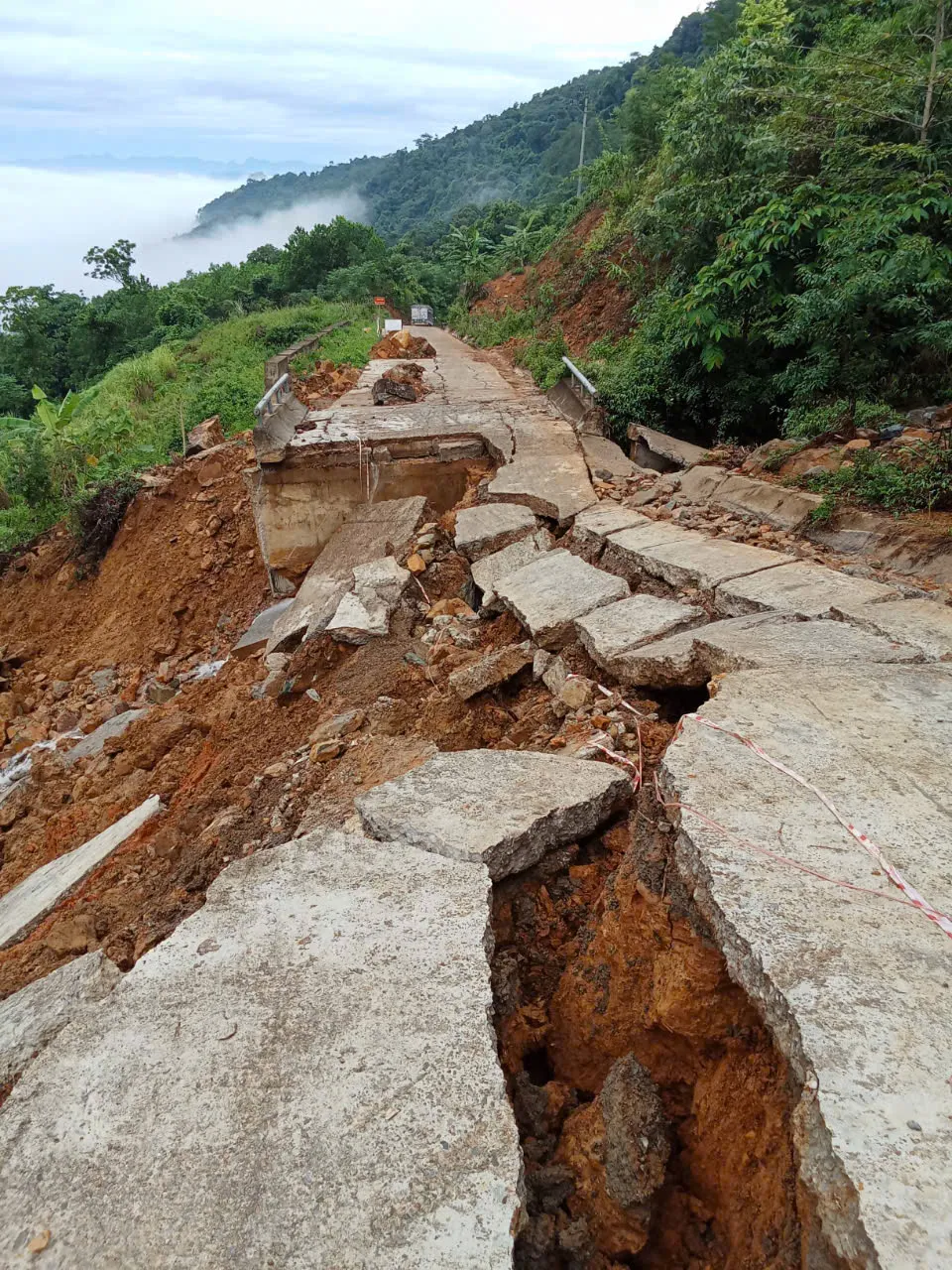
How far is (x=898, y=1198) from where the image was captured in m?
1.10

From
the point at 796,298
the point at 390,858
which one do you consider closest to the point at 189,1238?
the point at 390,858

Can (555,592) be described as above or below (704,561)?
below

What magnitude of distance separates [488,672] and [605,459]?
320 cm

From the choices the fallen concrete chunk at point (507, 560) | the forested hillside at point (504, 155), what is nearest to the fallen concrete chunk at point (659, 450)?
the fallen concrete chunk at point (507, 560)

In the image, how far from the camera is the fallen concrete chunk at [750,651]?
2707 millimetres

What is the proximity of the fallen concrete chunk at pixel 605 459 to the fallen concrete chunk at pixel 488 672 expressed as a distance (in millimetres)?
2560

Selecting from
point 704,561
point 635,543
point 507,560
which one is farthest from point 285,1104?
point 507,560

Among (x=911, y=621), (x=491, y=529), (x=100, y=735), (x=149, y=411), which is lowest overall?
(x=100, y=735)

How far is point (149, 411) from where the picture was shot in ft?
42.5

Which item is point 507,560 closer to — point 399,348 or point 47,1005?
point 47,1005

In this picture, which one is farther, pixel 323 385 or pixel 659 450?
pixel 323 385

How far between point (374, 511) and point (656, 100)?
44.3 feet

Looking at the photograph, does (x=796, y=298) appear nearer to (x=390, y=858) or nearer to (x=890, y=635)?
(x=890, y=635)

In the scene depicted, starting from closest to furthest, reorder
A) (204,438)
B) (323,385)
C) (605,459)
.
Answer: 1. (605,459)
2. (323,385)
3. (204,438)
